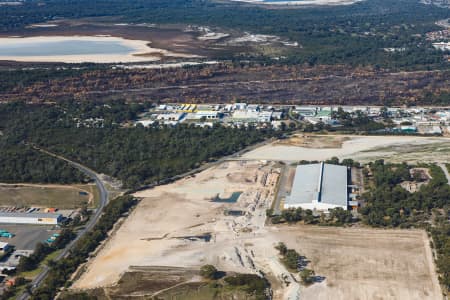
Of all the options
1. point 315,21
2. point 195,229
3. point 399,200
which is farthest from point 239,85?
point 315,21

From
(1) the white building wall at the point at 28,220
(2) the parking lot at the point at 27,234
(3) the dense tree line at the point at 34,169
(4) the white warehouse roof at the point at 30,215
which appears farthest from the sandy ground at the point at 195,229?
(3) the dense tree line at the point at 34,169

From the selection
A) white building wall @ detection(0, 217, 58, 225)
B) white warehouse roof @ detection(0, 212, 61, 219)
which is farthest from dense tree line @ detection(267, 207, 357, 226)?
white warehouse roof @ detection(0, 212, 61, 219)

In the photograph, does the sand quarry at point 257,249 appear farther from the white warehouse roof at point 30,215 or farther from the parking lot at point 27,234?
the white warehouse roof at point 30,215

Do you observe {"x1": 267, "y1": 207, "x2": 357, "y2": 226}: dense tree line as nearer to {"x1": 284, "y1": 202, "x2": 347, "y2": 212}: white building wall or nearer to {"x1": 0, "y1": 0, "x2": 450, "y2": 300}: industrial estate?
{"x1": 0, "y1": 0, "x2": 450, "y2": 300}: industrial estate

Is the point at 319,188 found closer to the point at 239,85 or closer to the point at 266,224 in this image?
the point at 266,224

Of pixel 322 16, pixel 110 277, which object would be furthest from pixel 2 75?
pixel 322 16

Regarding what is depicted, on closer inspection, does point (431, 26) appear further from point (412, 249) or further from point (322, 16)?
point (412, 249)
